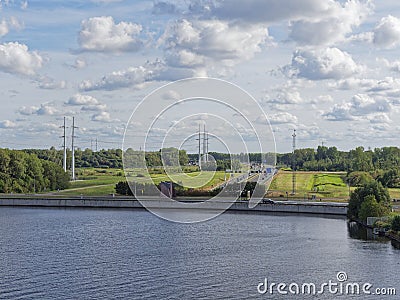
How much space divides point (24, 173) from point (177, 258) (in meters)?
57.5

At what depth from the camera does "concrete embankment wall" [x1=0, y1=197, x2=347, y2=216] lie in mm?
69688

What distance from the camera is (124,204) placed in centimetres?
7612

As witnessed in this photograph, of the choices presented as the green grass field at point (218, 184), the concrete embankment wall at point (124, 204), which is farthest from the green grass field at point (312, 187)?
the concrete embankment wall at point (124, 204)

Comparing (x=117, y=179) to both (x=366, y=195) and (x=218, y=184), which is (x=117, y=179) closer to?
(x=218, y=184)

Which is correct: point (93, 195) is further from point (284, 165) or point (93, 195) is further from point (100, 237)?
point (284, 165)

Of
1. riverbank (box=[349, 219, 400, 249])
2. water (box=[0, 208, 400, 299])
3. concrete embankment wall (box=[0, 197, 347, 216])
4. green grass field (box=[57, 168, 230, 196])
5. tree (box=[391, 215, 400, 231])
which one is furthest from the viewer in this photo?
green grass field (box=[57, 168, 230, 196])

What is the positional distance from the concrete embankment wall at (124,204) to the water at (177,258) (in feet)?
39.3

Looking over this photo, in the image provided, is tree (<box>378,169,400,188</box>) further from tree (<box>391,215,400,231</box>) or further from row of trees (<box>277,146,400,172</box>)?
tree (<box>391,215,400,231</box>)

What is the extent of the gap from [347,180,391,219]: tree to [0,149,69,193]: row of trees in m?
46.2

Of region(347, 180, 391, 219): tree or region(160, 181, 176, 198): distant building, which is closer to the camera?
region(347, 180, 391, 219): tree

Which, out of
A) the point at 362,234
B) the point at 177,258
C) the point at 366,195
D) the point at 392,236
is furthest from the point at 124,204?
the point at 177,258

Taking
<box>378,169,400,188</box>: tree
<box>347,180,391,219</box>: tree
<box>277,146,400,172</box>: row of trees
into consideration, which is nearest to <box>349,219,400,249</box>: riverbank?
<box>347,180,391,219</box>: tree

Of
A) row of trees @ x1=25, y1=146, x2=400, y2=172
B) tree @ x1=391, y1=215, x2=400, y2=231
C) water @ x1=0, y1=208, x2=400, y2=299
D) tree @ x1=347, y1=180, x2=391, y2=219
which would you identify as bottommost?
water @ x1=0, y1=208, x2=400, y2=299

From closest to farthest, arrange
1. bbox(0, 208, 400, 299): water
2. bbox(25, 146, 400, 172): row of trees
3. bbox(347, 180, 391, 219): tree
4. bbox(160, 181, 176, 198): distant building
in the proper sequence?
bbox(0, 208, 400, 299): water → bbox(347, 180, 391, 219): tree → bbox(160, 181, 176, 198): distant building → bbox(25, 146, 400, 172): row of trees
